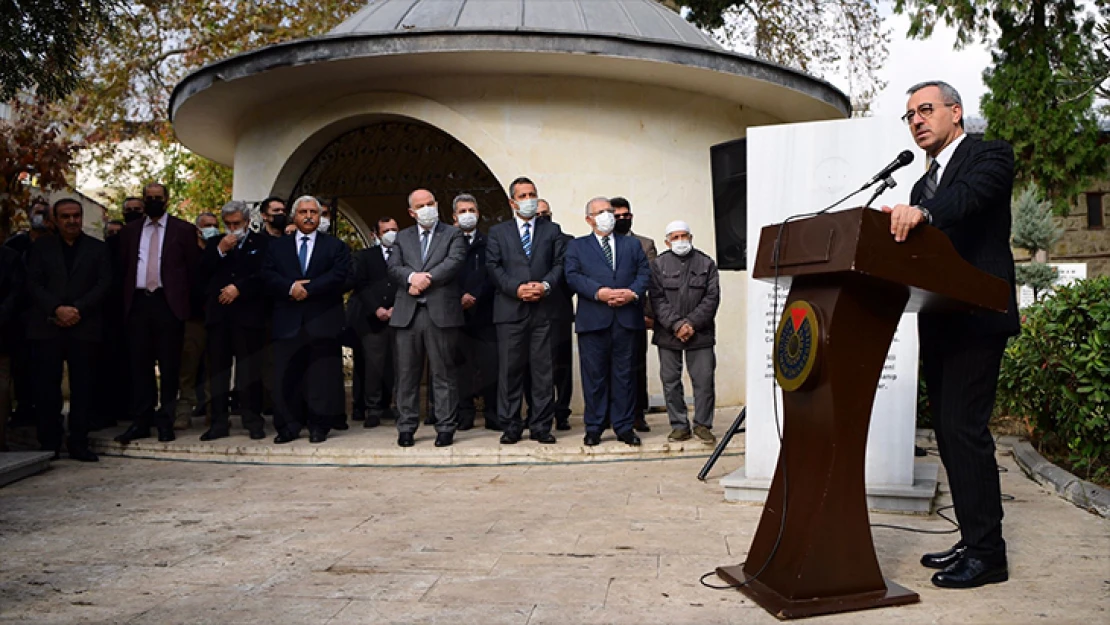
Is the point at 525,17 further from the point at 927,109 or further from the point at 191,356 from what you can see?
the point at 927,109

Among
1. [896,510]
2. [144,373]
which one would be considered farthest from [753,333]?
[144,373]

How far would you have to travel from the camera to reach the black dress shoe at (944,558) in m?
4.53

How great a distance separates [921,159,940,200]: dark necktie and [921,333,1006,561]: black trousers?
65 centimetres

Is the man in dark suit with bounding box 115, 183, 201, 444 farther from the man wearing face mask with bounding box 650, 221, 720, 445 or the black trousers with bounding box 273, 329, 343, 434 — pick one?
the man wearing face mask with bounding box 650, 221, 720, 445

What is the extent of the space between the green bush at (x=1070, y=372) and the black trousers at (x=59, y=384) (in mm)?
7169

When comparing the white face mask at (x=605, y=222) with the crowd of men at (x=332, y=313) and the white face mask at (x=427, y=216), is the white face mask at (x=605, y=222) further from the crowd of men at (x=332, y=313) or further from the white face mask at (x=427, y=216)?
the white face mask at (x=427, y=216)

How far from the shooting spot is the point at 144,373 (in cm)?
888

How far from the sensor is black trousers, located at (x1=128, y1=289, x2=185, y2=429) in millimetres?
8805

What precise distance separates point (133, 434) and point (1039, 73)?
19630 millimetres

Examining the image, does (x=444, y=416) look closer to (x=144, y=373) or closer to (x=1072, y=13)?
(x=144, y=373)

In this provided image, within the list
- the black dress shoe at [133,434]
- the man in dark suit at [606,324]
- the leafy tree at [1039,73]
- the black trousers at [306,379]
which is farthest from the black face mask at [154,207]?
the leafy tree at [1039,73]

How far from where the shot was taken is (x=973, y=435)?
430 cm

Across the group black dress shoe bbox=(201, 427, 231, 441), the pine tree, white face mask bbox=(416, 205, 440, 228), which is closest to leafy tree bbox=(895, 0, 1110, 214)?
the pine tree

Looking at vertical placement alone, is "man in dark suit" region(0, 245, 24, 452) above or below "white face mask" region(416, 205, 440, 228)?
below
